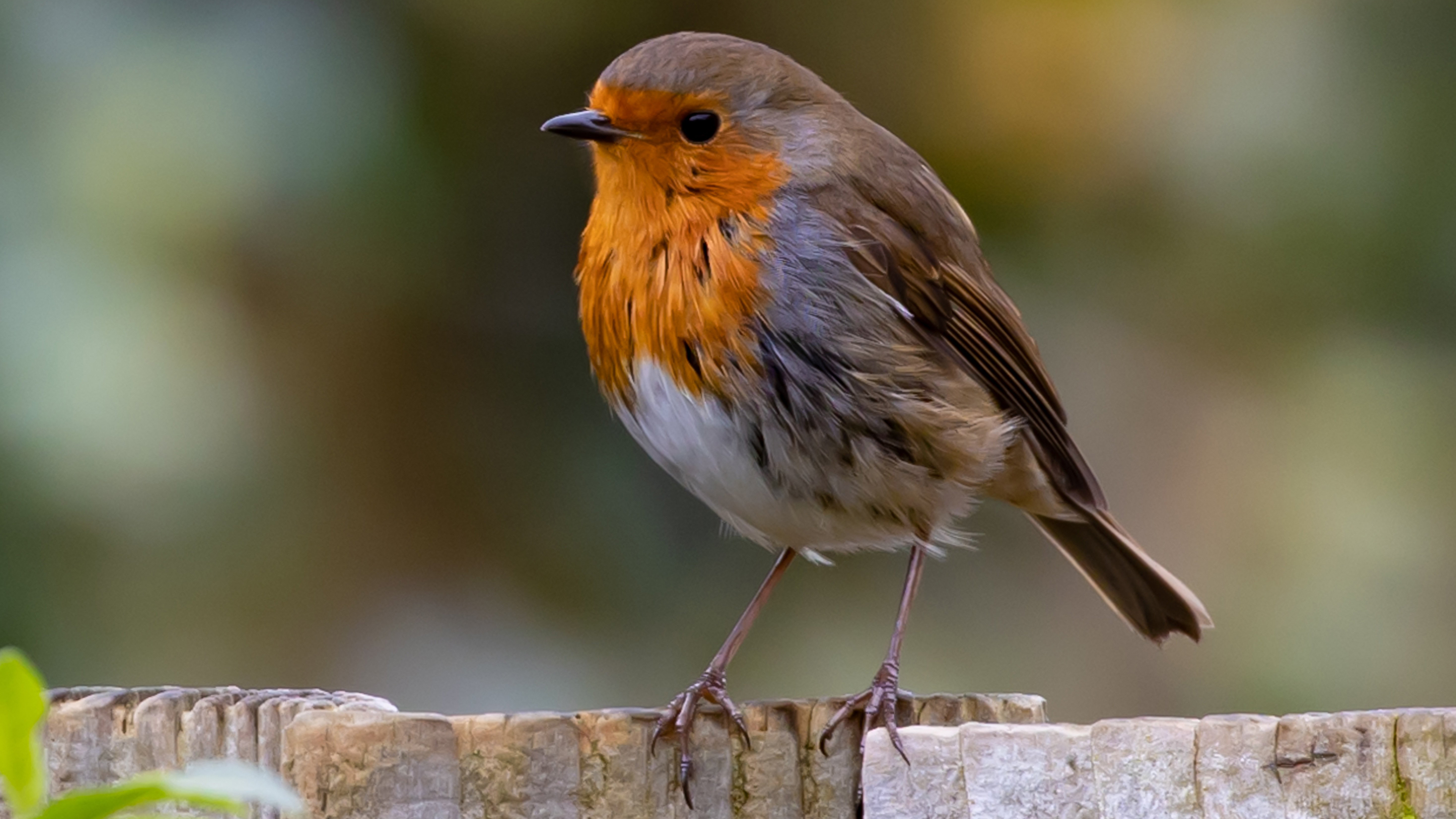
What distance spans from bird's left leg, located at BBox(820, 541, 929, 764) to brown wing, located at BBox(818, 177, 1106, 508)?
0.38 metres

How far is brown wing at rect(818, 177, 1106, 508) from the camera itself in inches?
123

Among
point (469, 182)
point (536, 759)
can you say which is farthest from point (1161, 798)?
point (469, 182)

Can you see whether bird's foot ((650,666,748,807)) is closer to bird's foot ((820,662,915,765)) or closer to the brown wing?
bird's foot ((820,662,915,765))

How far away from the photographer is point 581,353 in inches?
146

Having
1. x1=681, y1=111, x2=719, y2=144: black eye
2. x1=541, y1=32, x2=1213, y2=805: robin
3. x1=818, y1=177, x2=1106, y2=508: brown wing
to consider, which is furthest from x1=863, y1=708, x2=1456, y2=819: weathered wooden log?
x1=681, y1=111, x2=719, y2=144: black eye

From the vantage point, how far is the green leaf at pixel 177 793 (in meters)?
0.77

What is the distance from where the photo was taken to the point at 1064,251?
391 centimetres

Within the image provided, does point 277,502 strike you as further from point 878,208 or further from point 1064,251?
point 1064,251

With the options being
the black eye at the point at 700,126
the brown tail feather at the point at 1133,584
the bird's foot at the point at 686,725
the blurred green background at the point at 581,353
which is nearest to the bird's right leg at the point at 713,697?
the bird's foot at the point at 686,725

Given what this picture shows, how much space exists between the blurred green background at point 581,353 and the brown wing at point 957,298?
0.46m

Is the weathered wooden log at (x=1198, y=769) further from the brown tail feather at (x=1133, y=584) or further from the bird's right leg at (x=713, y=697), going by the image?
the brown tail feather at (x=1133, y=584)

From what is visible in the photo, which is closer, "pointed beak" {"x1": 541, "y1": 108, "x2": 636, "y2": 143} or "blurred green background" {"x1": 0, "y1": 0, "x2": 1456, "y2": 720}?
"pointed beak" {"x1": 541, "y1": 108, "x2": 636, "y2": 143}

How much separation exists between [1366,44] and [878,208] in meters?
1.36

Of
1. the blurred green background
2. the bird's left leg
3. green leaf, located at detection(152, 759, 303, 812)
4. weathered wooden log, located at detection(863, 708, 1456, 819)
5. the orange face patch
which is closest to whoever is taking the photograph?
green leaf, located at detection(152, 759, 303, 812)
